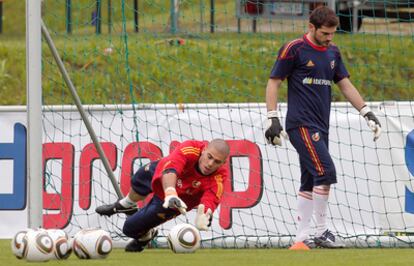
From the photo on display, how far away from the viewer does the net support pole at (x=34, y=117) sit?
29.0ft

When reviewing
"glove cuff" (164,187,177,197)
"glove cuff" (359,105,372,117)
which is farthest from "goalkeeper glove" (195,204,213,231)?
"glove cuff" (359,105,372,117)

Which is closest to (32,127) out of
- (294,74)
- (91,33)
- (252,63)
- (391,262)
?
(294,74)

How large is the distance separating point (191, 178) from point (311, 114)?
1.14 m

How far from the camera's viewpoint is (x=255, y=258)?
849 cm

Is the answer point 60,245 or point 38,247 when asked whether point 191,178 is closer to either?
point 60,245

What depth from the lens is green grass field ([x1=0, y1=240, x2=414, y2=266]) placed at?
7938mm

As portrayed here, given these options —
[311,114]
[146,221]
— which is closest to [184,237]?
[146,221]

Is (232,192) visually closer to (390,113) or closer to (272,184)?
(272,184)

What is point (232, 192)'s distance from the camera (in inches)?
428

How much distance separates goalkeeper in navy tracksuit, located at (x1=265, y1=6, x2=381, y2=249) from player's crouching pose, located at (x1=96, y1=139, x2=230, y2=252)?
2.26 ft

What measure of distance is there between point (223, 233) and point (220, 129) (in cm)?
95

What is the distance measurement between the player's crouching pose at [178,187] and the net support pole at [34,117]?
0.94 m

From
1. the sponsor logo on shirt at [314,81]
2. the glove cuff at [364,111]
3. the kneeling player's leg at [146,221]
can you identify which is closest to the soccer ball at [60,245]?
the kneeling player's leg at [146,221]

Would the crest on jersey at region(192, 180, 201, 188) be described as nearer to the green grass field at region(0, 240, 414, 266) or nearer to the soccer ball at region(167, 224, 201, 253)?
the green grass field at region(0, 240, 414, 266)
